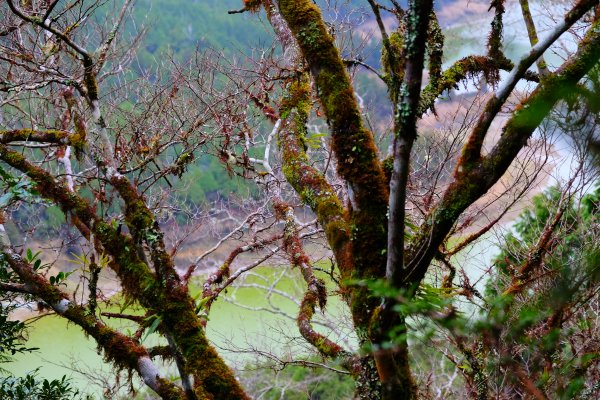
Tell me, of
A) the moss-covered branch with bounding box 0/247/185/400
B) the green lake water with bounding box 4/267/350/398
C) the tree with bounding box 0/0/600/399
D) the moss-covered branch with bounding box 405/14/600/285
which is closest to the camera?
the tree with bounding box 0/0/600/399

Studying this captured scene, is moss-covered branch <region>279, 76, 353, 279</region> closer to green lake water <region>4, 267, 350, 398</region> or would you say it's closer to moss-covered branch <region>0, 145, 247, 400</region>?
moss-covered branch <region>0, 145, 247, 400</region>

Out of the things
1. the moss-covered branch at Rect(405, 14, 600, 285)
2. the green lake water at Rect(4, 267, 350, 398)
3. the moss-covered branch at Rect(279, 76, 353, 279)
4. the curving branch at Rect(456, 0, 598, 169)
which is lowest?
the moss-covered branch at Rect(405, 14, 600, 285)

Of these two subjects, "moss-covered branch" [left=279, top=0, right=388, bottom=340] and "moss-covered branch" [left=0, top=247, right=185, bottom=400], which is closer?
"moss-covered branch" [left=279, top=0, right=388, bottom=340]

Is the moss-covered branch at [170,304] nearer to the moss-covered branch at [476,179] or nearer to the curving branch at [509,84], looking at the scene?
the moss-covered branch at [476,179]

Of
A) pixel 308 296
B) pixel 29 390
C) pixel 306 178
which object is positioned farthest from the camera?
pixel 308 296

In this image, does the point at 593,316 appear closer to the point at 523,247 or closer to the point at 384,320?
the point at 523,247

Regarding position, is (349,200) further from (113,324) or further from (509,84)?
(113,324)

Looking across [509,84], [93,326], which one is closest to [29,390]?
[93,326]

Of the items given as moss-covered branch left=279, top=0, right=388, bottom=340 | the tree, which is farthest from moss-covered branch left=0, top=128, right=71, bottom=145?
moss-covered branch left=279, top=0, right=388, bottom=340

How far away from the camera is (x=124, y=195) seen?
298 centimetres

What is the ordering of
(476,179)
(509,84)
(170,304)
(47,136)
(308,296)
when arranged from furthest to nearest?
(308,296) < (47,136) < (170,304) < (476,179) < (509,84)

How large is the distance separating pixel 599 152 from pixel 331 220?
5.43 feet

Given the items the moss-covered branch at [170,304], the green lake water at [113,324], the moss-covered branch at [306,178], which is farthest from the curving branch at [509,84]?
the green lake water at [113,324]

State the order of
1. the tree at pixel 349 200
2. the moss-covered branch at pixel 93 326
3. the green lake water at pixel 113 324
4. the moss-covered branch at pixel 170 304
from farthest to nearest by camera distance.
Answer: the green lake water at pixel 113 324 < the moss-covered branch at pixel 93 326 < the moss-covered branch at pixel 170 304 < the tree at pixel 349 200
